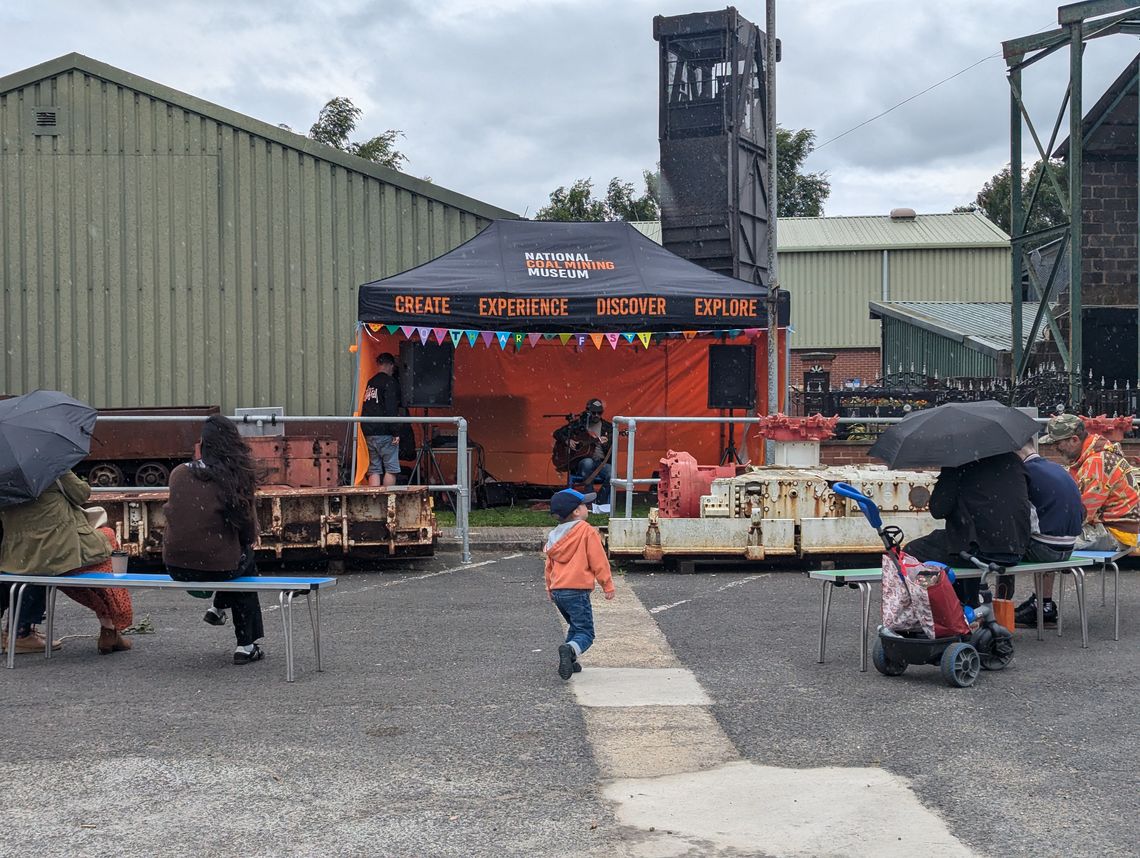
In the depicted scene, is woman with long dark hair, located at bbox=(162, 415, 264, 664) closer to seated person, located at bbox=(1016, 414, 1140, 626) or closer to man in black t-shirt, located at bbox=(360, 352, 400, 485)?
seated person, located at bbox=(1016, 414, 1140, 626)

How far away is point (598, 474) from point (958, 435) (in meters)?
8.84

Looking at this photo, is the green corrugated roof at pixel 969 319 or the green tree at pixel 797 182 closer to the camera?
the green corrugated roof at pixel 969 319

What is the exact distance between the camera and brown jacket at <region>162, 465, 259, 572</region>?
27.3 ft

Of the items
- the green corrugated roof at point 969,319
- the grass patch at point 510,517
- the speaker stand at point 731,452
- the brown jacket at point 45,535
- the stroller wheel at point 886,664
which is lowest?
the stroller wheel at point 886,664

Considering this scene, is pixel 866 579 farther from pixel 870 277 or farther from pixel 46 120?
pixel 870 277

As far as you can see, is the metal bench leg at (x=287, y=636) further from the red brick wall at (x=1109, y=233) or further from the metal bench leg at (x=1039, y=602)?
the red brick wall at (x=1109, y=233)

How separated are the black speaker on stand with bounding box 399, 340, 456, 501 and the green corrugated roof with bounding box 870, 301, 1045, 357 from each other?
51.4 ft

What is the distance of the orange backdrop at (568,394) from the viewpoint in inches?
765

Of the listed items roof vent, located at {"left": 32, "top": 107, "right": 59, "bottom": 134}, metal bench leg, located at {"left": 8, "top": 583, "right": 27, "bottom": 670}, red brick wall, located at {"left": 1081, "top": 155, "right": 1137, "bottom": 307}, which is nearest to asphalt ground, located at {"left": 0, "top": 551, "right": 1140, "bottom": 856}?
metal bench leg, located at {"left": 8, "top": 583, "right": 27, "bottom": 670}

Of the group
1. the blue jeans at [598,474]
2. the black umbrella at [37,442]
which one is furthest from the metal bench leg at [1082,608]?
the blue jeans at [598,474]

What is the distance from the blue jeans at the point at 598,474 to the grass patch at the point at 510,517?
0.47 metres

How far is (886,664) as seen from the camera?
26.3ft

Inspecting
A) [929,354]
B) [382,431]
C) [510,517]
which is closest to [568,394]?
[510,517]

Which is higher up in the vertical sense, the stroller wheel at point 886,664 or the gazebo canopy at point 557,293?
the gazebo canopy at point 557,293
